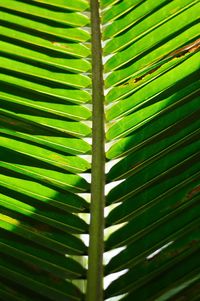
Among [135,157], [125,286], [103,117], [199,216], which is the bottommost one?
[125,286]

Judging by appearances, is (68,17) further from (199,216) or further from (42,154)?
(199,216)

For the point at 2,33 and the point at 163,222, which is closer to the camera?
the point at 163,222

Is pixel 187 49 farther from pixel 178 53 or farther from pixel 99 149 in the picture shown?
pixel 99 149

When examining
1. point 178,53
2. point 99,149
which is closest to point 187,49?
point 178,53

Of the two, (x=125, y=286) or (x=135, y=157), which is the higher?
(x=135, y=157)

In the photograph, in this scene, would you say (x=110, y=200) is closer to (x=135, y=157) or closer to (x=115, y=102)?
(x=135, y=157)

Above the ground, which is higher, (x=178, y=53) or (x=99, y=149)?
(x=178, y=53)

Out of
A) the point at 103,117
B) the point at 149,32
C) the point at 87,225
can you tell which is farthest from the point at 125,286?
the point at 149,32
